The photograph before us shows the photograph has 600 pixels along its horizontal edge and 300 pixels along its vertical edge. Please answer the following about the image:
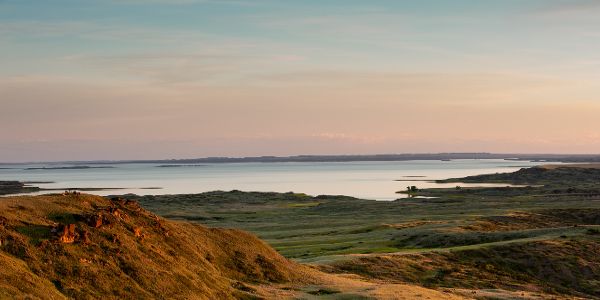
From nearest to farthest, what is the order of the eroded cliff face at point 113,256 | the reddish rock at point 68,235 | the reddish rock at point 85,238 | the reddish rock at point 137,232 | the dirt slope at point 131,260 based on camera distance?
the eroded cliff face at point 113,256
the dirt slope at point 131,260
the reddish rock at point 68,235
the reddish rock at point 85,238
the reddish rock at point 137,232

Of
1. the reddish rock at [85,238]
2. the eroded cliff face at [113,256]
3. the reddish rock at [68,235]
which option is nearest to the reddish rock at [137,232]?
the eroded cliff face at [113,256]

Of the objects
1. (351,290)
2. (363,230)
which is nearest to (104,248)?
(351,290)

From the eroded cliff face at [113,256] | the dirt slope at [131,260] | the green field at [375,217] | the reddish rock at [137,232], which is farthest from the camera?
the green field at [375,217]

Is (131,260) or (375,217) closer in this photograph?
(131,260)

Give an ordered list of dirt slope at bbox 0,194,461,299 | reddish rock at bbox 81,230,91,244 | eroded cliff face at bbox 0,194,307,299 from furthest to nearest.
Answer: reddish rock at bbox 81,230,91,244
dirt slope at bbox 0,194,461,299
eroded cliff face at bbox 0,194,307,299

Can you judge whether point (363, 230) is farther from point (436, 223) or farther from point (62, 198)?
point (62, 198)

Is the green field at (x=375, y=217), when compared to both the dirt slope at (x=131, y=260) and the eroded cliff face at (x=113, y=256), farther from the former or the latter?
the eroded cliff face at (x=113, y=256)

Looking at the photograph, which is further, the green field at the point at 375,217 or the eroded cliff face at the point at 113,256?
the green field at the point at 375,217

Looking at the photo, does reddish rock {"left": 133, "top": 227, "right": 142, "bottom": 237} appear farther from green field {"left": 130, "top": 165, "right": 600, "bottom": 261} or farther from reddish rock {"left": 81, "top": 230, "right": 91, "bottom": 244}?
green field {"left": 130, "top": 165, "right": 600, "bottom": 261}

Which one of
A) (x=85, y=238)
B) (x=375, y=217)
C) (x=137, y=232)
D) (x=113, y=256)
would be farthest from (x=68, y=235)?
(x=375, y=217)

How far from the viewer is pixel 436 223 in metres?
94.7

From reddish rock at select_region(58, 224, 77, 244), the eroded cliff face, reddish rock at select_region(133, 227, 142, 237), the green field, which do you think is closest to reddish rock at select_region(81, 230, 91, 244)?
the eroded cliff face

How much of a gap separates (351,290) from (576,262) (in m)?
33.5

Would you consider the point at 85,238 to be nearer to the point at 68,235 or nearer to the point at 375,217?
the point at 68,235
